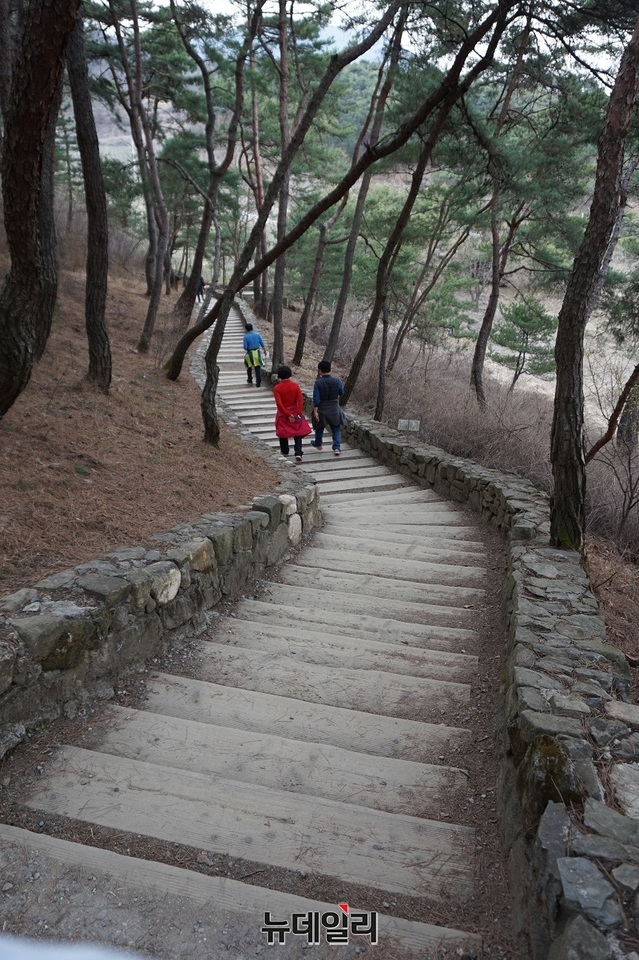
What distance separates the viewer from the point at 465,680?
3.60m

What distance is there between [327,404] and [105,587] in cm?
670

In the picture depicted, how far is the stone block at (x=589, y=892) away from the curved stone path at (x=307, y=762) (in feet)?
1.44

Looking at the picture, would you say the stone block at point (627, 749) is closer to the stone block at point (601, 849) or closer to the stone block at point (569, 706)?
the stone block at point (569, 706)

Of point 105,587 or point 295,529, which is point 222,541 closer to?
point 105,587

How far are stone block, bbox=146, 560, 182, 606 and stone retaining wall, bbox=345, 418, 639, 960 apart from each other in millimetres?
2113

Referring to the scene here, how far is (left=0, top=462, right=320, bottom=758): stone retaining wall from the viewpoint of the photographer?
2734 millimetres

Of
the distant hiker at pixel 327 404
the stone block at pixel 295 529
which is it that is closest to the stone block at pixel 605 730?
the stone block at pixel 295 529

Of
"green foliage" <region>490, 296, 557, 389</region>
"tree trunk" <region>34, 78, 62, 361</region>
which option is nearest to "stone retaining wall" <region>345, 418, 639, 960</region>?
"tree trunk" <region>34, 78, 62, 361</region>

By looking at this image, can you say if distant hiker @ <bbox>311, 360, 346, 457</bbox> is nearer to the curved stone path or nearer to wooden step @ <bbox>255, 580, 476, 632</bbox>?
wooden step @ <bbox>255, 580, 476, 632</bbox>

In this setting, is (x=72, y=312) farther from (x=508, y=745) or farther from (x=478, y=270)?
(x=478, y=270)

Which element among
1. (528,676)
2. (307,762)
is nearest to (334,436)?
(528,676)

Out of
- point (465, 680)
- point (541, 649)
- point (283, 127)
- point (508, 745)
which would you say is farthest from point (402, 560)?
point (283, 127)

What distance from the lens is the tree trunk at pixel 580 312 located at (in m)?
4.11

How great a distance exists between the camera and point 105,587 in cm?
327
